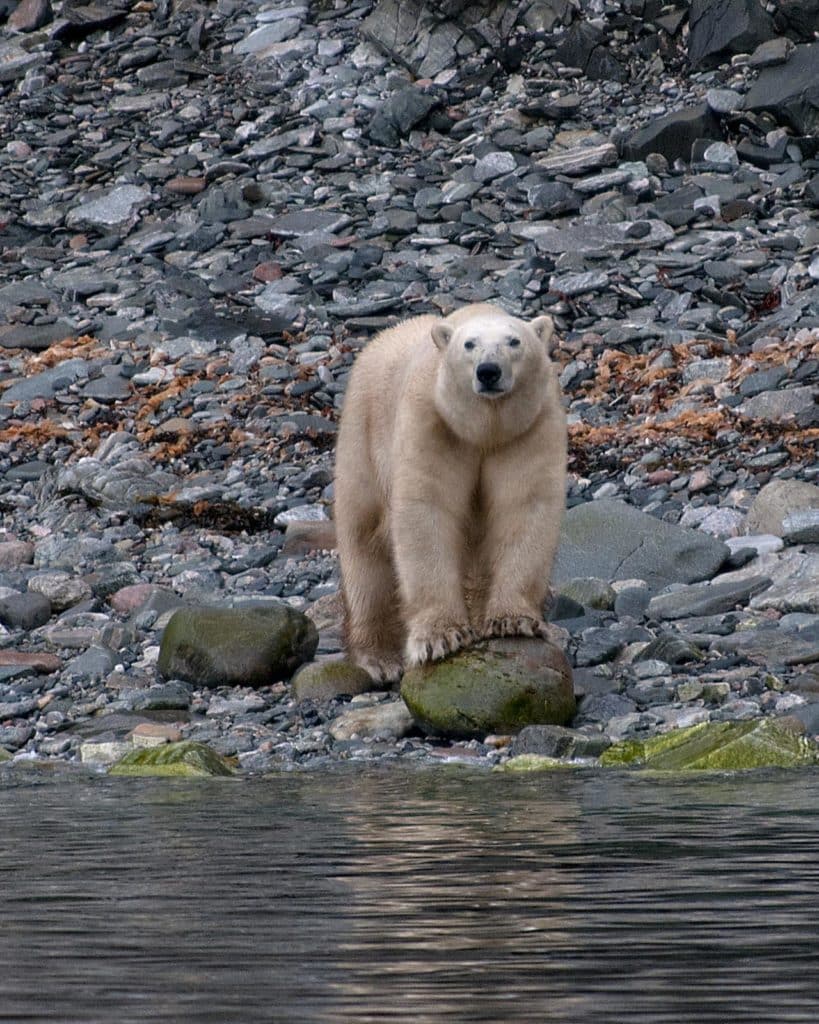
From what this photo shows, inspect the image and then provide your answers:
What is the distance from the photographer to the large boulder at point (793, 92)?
19.1 m

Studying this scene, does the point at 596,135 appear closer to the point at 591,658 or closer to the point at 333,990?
the point at 591,658

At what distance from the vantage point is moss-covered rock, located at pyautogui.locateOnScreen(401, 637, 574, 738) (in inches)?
274

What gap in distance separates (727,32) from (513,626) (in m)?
15.3

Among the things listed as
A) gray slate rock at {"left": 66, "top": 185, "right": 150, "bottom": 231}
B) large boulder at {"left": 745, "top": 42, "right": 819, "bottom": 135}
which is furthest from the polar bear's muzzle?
gray slate rock at {"left": 66, "top": 185, "right": 150, "bottom": 231}

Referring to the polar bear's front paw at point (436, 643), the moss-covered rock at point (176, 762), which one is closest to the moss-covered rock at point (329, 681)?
the polar bear's front paw at point (436, 643)

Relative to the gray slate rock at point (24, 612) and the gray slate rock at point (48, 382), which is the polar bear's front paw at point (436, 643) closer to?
the gray slate rock at point (24, 612)

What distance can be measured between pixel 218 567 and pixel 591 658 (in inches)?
129

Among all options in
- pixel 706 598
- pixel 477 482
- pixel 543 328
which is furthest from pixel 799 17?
pixel 477 482

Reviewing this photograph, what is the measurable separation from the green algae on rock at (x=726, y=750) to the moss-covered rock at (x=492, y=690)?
0.54 metres

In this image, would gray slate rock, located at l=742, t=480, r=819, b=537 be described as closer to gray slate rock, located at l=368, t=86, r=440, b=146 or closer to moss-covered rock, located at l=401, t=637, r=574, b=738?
moss-covered rock, located at l=401, t=637, r=574, b=738

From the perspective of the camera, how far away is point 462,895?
12.5ft

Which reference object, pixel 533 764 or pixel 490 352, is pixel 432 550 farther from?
pixel 533 764

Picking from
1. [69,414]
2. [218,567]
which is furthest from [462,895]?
[69,414]

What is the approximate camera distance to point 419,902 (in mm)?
3715
